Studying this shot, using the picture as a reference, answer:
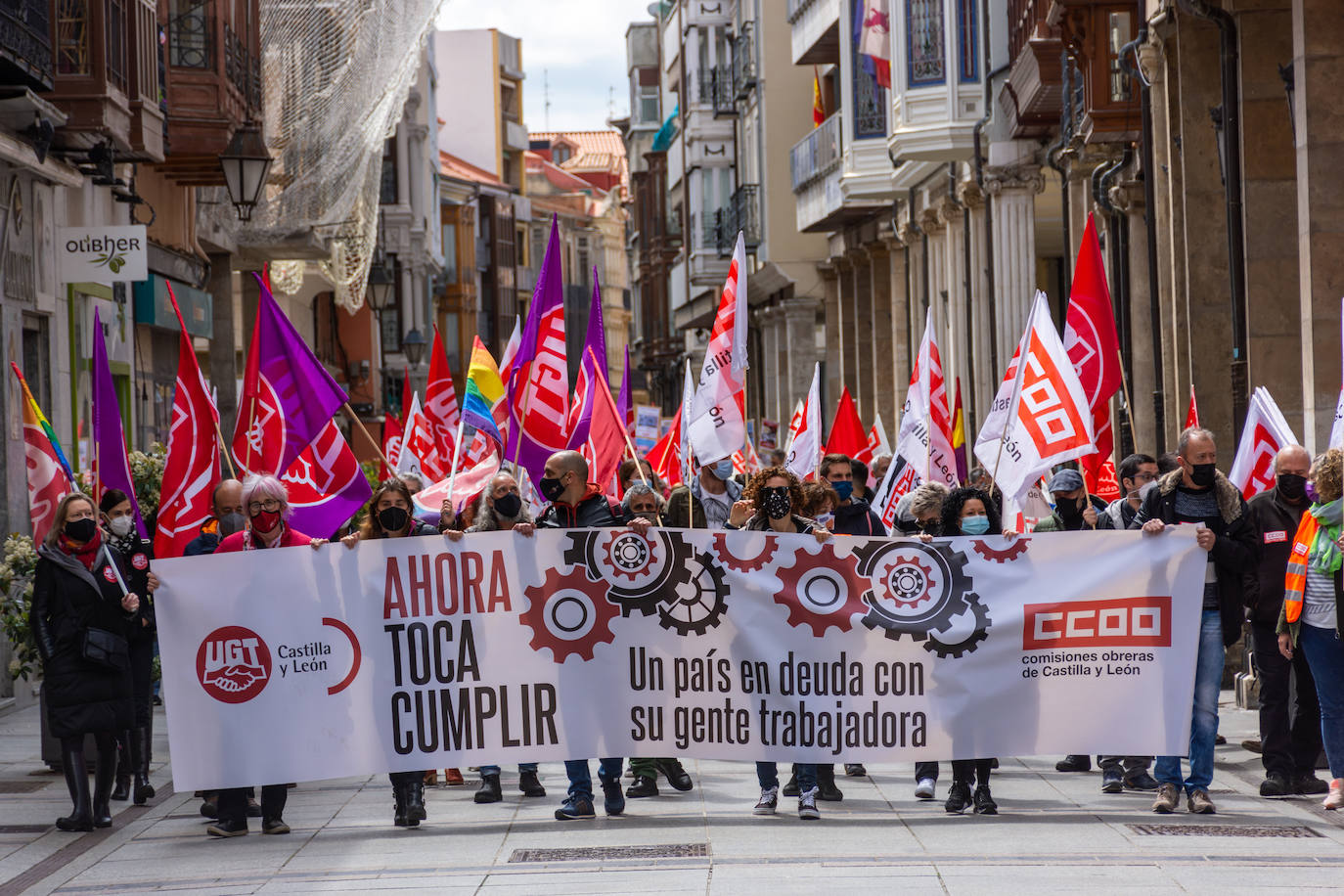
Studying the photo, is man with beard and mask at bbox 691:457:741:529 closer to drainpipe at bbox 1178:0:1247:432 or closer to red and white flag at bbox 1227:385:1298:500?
red and white flag at bbox 1227:385:1298:500

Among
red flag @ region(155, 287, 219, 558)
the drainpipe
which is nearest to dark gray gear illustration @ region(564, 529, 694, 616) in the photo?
red flag @ region(155, 287, 219, 558)

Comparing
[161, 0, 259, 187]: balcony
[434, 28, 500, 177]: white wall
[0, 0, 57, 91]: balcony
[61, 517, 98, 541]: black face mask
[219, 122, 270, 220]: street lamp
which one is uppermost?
[434, 28, 500, 177]: white wall

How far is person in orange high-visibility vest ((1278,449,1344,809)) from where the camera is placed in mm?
10422

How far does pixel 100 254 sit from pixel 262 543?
30.5 ft

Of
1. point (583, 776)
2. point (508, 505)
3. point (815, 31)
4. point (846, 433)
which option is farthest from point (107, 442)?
point (815, 31)

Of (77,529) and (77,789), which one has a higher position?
(77,529)

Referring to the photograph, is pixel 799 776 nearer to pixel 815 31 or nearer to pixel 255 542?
pixel 255 542

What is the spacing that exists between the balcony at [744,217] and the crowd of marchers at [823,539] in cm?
3361

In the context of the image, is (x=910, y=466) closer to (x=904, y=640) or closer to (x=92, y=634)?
(x=904, y=640)

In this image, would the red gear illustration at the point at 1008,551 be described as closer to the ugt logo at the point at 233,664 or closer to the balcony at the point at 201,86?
the ugt logo at the point at 233,664

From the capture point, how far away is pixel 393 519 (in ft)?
36.3

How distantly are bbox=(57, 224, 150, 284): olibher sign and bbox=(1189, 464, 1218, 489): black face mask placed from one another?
11.2 m

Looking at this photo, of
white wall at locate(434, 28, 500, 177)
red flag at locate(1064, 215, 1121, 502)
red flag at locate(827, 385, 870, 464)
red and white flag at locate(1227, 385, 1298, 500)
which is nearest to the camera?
red and white flag at locate(1227, 385, 1298, 500)

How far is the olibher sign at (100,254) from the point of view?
1930cm
